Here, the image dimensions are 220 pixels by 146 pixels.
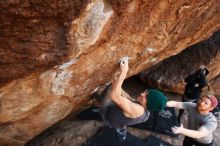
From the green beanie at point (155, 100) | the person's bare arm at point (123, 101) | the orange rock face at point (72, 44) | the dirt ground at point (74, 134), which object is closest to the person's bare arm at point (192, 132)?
the green beanie at point (155, 100)

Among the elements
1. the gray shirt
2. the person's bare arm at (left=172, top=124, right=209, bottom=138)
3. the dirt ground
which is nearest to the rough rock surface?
the dirt ground

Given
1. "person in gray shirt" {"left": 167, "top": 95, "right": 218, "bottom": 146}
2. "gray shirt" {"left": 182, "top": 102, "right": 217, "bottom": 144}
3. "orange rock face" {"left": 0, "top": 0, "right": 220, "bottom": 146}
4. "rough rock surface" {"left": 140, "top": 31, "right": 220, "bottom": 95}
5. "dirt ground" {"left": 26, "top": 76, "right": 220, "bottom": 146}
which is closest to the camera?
"orange rock face" {"left": 0, "top": 0, "right": 220, "bottom": 146}

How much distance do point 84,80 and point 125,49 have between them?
715 mm

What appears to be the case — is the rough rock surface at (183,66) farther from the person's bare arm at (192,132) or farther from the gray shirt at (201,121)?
the person's bare arm at (192,132)

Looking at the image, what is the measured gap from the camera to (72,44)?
12.8 feet

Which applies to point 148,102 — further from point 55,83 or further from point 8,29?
point 8,29

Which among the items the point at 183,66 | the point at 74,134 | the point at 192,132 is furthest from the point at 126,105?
the point at 183,66

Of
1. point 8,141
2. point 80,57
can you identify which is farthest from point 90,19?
point 8,141

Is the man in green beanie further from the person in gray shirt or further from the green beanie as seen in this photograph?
the person in gray shirt

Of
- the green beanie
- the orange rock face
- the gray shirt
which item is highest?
the orange rock face

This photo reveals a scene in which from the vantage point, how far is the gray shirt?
A: 4.27 m

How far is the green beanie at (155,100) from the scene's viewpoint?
4.03 metres

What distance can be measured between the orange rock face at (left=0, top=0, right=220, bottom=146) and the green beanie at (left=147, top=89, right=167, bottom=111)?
2.58 ft

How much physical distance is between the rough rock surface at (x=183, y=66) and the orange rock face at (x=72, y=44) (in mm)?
1644
